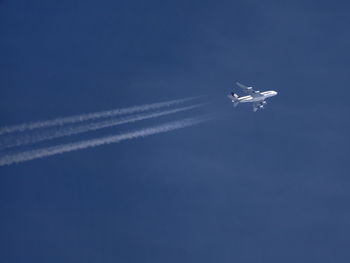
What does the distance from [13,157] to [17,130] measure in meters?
7.77

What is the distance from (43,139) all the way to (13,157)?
8079 mm

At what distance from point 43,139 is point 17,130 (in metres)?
6.19

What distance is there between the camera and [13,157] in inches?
7662

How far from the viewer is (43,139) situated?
198875 mm

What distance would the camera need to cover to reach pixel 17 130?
7869 inches
